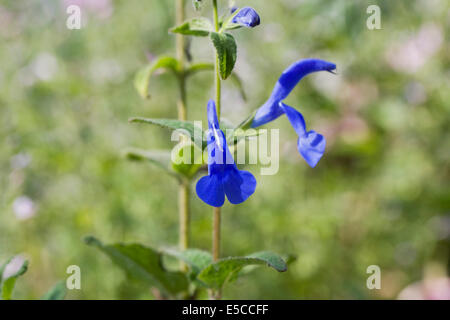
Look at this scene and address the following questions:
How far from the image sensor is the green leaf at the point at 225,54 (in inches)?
25.4

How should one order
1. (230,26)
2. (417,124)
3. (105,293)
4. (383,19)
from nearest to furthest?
(230,26) → (105,293) → (383,19) → (417,124)

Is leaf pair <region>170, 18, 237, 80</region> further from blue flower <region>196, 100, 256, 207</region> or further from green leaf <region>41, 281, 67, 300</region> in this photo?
green leaf <region>41, 281, 67, 300</region>

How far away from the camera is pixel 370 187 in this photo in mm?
1930

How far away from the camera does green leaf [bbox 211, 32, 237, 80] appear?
64 cm

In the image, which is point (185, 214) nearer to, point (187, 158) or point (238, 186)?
point (187, 158)

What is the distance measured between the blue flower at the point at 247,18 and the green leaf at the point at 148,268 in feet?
1.37

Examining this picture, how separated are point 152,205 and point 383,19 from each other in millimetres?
894

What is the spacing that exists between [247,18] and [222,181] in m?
0.21

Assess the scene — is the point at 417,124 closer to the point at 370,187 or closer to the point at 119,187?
the point at 370,187

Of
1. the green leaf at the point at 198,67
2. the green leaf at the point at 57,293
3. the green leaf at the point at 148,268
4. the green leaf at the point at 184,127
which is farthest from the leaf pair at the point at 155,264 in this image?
the green leaf at the point at 198,67

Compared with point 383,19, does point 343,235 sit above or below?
below

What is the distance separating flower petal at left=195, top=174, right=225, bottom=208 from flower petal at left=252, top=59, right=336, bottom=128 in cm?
17
